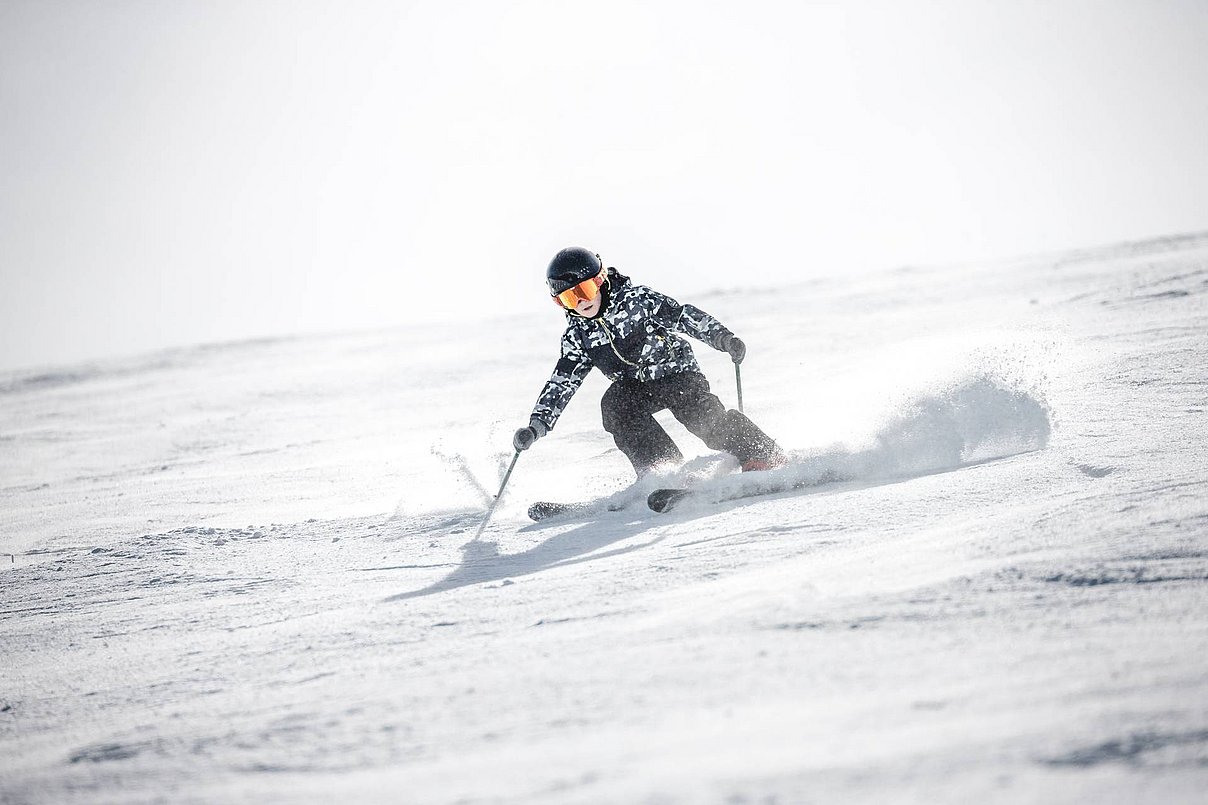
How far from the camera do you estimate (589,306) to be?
4.94 m

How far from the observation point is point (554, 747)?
1931 mm

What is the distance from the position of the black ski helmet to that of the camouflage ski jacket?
0.15m

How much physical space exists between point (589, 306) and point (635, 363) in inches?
16.0

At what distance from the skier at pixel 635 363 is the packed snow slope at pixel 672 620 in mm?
266

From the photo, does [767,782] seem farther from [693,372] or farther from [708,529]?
[693,372]

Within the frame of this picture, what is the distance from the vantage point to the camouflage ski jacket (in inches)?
197

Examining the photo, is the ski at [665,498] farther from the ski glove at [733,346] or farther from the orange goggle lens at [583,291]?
the orange goggle lens at [583,291]

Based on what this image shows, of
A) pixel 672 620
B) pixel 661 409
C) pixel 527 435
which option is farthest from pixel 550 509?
pixel 672 620

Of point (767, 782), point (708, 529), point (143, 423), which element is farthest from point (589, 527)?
point (143, 423)

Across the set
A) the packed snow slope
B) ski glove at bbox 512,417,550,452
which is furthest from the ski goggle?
the packed snow slope

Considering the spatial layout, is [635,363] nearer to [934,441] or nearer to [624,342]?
[624,342]

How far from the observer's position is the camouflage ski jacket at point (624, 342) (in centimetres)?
501

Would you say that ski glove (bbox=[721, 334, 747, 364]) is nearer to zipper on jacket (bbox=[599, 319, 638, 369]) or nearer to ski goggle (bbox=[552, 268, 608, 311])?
zipper on jacket (bbox=[599, 319, 638, 369])

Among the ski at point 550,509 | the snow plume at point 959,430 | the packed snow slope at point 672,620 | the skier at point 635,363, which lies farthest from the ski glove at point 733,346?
the ski at point 550,509
